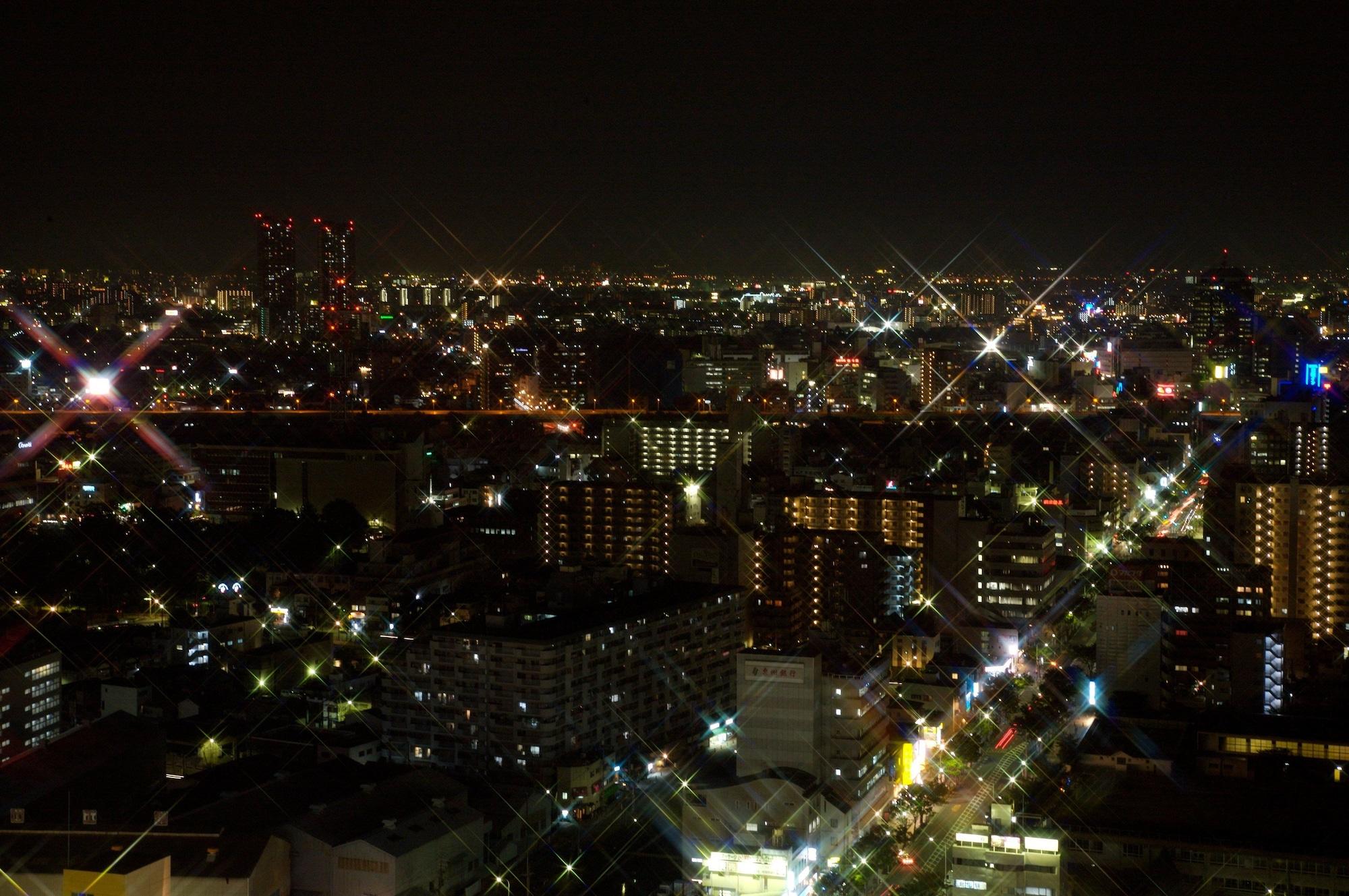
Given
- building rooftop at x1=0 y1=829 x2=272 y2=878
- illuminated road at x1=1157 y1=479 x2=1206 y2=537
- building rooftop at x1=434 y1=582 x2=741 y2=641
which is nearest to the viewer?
building rooftop at x1=0 y1=829 x2=272 y2=878

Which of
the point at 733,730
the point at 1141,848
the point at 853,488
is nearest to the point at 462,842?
the point at 733,730

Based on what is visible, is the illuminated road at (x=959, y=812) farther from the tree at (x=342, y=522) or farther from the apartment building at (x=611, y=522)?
the tree at (x=342, y=522)

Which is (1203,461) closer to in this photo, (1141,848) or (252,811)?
(1141,848)

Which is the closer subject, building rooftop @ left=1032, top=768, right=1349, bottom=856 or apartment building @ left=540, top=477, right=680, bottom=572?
building rooftop @ left=1032, top=768, right=1349, bottom=856

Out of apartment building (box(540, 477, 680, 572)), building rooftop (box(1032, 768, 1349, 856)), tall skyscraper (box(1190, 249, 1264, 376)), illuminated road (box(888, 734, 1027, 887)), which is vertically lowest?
illuminated road (box(888, 734, 1027, 887))

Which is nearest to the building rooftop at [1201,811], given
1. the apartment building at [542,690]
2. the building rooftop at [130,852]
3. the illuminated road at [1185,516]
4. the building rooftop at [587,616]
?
the apartment building at [542,690]

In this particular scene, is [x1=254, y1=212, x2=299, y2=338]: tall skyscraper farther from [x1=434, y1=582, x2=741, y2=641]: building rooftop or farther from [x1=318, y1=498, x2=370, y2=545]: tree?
[x1=434, y1=582, x2=741, y2=641]: building rooftop

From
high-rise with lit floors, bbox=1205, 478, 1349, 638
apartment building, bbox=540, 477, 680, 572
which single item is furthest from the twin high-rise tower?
high-rise with lit floors, bbox=1205, 478, 1349, 638
